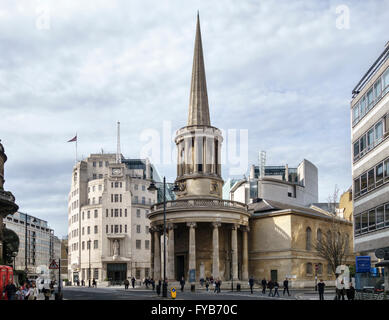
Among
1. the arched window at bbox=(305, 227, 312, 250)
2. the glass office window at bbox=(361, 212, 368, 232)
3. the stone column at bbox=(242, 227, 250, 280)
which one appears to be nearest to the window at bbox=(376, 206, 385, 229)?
the glass office window at bbox=(361, 212, 368, 232)

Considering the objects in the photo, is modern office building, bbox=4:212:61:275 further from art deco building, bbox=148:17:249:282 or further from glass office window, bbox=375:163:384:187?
glass office window, bbox=375:163:384:187

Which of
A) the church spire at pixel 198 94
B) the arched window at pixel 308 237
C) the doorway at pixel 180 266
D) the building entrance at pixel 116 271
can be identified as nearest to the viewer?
the doorway at pixel 180 266

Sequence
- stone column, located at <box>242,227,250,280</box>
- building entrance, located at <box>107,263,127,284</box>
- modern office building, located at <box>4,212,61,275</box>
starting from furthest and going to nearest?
1. modern office building, located at <box>4,212,61,275</box>
2. building entrance, located at <box>107,263,127,284</box>
3. stone column, located at <box>242,227,250,280</box>

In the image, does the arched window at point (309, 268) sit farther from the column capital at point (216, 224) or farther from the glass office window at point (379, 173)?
the glass office window at point (379, 173)

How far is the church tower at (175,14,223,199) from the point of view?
66938 mm

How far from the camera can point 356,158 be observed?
4075 centimetres

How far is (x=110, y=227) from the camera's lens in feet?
361

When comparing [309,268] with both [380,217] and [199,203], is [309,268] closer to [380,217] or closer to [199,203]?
[199,203]

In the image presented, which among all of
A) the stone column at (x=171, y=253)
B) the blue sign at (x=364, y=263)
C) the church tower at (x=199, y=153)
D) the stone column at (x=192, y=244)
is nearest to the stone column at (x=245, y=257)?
the church tower at (x=199, y=153)

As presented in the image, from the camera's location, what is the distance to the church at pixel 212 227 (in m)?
61.6

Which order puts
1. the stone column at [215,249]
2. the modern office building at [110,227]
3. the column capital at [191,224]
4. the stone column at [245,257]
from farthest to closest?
the modern office building at [110,227], the stone column at [245,257], the stone column at [215,249], the column capital at [191,224]

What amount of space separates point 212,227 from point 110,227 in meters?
51.5

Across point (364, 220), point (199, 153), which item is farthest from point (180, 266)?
point (364, 220)
